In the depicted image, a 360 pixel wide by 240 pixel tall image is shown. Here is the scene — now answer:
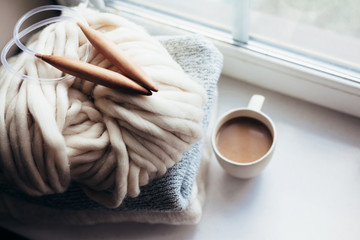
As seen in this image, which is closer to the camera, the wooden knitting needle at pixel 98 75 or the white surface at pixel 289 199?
the wooden knitting needle at pixel 98 75

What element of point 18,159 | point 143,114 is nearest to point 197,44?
point 143,114

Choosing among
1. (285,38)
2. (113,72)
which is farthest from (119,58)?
(285,38)

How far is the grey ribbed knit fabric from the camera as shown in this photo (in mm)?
500

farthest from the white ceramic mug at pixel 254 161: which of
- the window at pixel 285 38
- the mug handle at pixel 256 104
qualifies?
the window at pixel 285 38

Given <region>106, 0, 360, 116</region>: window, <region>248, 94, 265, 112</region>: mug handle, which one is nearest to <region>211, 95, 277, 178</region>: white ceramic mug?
<region>248, 94, 265, 112</region>: mug handle

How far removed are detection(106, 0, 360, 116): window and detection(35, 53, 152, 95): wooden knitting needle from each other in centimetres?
29

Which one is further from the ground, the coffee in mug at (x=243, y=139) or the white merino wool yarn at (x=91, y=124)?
the white merino wool yarn at (x=91, y=124)

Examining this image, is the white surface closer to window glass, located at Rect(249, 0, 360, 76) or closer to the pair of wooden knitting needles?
window glass, located at Rect(249, 0, 360, 76)

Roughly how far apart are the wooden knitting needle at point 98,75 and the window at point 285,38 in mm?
289

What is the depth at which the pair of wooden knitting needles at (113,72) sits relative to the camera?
411mm

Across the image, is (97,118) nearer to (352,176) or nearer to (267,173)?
(267,173)

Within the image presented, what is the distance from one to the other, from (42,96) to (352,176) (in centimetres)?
52

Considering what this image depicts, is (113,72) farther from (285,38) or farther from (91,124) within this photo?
(285,38)

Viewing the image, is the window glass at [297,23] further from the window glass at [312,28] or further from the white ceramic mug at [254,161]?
the white ceramic mug at [254,161]
